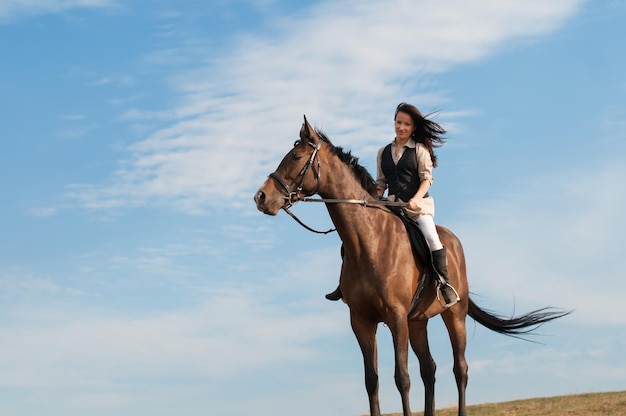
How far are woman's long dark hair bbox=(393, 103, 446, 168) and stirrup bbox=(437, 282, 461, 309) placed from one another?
1.70m

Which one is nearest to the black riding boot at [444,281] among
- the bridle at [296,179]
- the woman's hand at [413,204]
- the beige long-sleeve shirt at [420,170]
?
the beige long-sleeve shirt at [420,170]

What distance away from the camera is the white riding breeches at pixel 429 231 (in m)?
11.0

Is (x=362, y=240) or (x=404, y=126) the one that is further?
(x=404, y=126)

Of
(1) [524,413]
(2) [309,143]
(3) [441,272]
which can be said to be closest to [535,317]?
(1) [524,413]

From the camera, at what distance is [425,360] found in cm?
1189

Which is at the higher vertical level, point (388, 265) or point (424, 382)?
point (388, 265)

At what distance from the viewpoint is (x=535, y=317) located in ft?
45.3

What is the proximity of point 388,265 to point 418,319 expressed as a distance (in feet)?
5.08

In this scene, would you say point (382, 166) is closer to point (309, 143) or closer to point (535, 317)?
point (309, 143)

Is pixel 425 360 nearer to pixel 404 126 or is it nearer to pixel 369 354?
pixel 369 354

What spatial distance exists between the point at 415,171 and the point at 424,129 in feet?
2.13

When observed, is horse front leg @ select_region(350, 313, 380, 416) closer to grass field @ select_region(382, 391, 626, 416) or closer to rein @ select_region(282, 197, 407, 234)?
rein @ select_region(282, 197, 407, 234)

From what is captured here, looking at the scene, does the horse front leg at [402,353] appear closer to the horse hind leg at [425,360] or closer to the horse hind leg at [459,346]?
the horse hind leg at [425,360]

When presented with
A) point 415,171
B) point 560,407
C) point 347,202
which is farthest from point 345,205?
point 560,407
